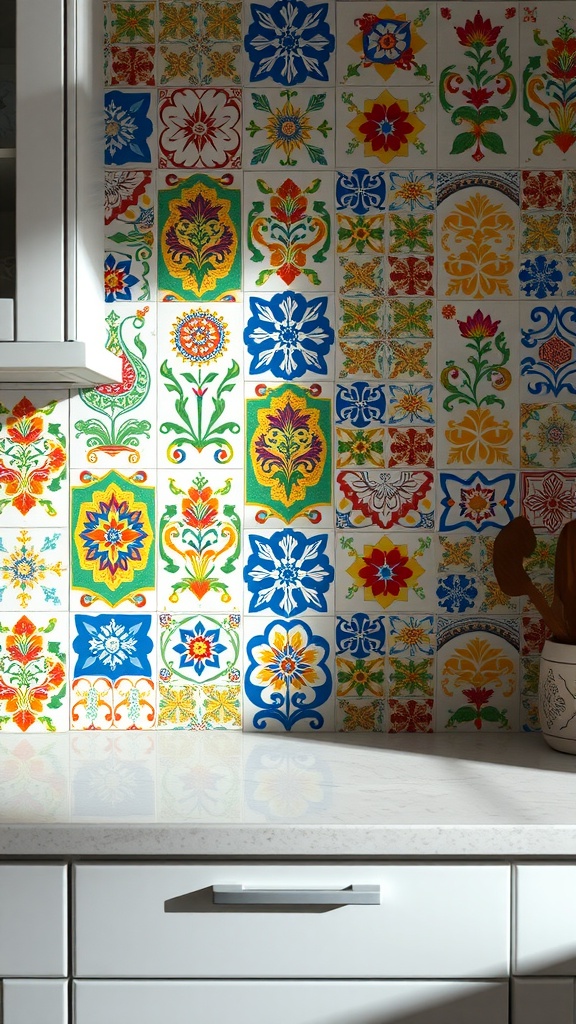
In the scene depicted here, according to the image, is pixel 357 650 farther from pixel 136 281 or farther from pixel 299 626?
pixel 136 281

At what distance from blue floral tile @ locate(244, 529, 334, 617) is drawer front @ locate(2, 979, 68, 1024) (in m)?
0.70

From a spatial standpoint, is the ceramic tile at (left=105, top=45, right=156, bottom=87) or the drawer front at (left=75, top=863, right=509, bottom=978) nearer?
the drawer front at (left=75, top=863, right=509, bottom=978)

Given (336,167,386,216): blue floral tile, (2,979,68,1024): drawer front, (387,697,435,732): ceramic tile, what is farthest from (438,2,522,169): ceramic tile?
(2,979,68,1024): drawer front

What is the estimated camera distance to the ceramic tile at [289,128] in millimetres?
1675

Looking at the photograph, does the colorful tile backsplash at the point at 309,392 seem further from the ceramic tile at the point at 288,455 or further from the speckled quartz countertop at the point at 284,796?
the speckled quartz countertop at the point at 284,796

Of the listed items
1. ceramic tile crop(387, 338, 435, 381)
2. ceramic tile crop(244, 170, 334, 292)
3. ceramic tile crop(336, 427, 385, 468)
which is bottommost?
ceramic tile crop(336, 427, 385, 468)

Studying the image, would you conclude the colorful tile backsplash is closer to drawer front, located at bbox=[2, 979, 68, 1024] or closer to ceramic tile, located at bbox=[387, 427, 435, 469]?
ceramic tile, located at bbox=[387, 427, 435, 469]

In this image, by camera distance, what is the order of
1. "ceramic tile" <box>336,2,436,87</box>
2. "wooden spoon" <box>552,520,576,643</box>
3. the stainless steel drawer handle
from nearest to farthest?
the stainless steel drawer handle < "wooden spoon" <box>552,520,576,643</box> < "ceramic tile" <box>336,2,436,87</box>

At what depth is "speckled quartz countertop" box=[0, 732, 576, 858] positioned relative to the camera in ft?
3.90

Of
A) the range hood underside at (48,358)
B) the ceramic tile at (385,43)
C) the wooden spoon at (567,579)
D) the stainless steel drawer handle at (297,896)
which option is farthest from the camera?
the ceramic tile at (385,43)

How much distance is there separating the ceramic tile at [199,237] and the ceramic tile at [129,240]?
0.06ft

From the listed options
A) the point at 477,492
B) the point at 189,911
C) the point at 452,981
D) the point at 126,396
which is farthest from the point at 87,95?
the point at 452,981

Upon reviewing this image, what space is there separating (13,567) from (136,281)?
22.4 inches

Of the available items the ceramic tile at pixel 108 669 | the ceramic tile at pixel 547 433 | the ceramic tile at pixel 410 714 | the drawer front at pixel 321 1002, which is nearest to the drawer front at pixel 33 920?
the drawer front at pixel 321 1002
